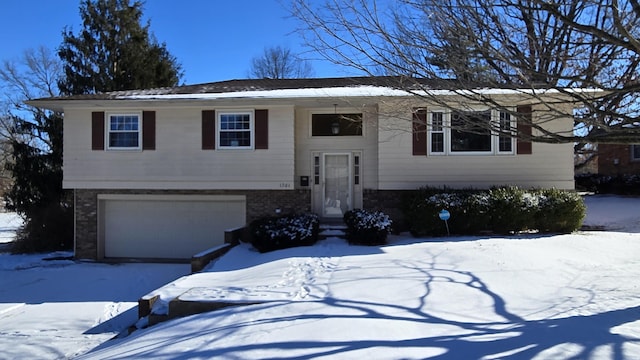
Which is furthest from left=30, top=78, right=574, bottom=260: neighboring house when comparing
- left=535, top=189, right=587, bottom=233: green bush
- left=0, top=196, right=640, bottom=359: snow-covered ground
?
left=0, top=196, right=640, bottom=359: snow-covered ground

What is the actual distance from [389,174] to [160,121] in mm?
7366

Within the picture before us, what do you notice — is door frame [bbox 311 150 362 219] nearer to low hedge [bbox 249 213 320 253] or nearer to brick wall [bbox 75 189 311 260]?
brick wall [bbox 75 189 311 260]

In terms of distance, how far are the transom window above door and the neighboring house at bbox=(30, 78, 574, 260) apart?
3 cm

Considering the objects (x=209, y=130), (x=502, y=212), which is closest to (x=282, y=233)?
(x=209, y=130)

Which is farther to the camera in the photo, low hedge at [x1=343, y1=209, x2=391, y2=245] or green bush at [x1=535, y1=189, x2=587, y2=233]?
green bush at [x1=535, y1=189, x2=587, y2=233]

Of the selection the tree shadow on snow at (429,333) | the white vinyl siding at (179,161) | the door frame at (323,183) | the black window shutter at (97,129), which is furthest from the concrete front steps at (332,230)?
the black window shutter at (97,129)

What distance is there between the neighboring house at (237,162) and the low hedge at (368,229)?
2156 mm

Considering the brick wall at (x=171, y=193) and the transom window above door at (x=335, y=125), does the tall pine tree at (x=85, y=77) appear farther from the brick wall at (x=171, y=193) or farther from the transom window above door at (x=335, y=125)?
the transom window above door at (x=335, y=125)

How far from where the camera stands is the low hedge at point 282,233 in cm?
1195

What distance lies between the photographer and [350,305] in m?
6.45

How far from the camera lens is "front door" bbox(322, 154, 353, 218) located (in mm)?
14836

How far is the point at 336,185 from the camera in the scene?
48.8 ft

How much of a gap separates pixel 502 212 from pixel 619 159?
15948mm

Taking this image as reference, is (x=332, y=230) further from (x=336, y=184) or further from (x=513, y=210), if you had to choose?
(x=513, y=210)
